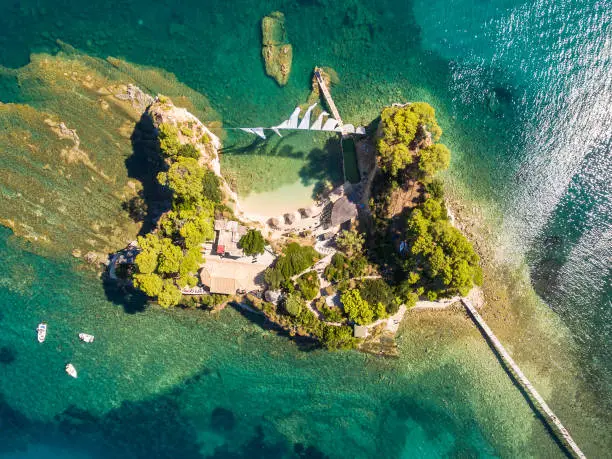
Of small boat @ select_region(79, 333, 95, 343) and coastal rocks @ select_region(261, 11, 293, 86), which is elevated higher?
coastal rocks @ select_region(261, 11, 293, 86)

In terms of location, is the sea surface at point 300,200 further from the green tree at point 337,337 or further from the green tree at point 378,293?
the green tree at point 378,293

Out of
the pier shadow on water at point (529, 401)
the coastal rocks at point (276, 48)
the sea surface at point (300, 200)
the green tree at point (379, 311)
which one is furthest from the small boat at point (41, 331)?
the pier shadow on water at point (529, 401)

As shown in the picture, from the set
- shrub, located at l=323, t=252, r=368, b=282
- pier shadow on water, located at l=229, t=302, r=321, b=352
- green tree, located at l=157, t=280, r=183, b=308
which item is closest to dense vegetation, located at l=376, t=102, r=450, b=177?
shrub, located at l=323, t=252, r=368, b=282

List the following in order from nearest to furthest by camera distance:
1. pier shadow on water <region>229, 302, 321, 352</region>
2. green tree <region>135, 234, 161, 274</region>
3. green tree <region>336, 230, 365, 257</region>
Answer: green tree <region>135, 234, 161, 274</region> → green tree <region>336, 230, 365, 257</region> → pier shadow on water <region>229, 302, 321, 352</region>

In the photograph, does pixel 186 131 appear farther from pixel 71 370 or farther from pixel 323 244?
pixel 71 370

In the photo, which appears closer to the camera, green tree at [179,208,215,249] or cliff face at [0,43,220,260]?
green tree at [179,208,215,249]

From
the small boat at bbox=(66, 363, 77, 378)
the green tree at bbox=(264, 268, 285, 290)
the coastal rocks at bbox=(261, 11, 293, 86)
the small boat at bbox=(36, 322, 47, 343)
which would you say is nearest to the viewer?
the green tree at bbox=(264, 268, 285, 290)

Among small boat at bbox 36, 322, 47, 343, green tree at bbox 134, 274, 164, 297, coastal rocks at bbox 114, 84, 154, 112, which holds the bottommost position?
small boat at bbox 36, 322, 47, 343

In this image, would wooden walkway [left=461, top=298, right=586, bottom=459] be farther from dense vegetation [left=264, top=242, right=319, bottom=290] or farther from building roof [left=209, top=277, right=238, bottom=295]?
building roof [left=209, top=277, right=238, bottom=295]
